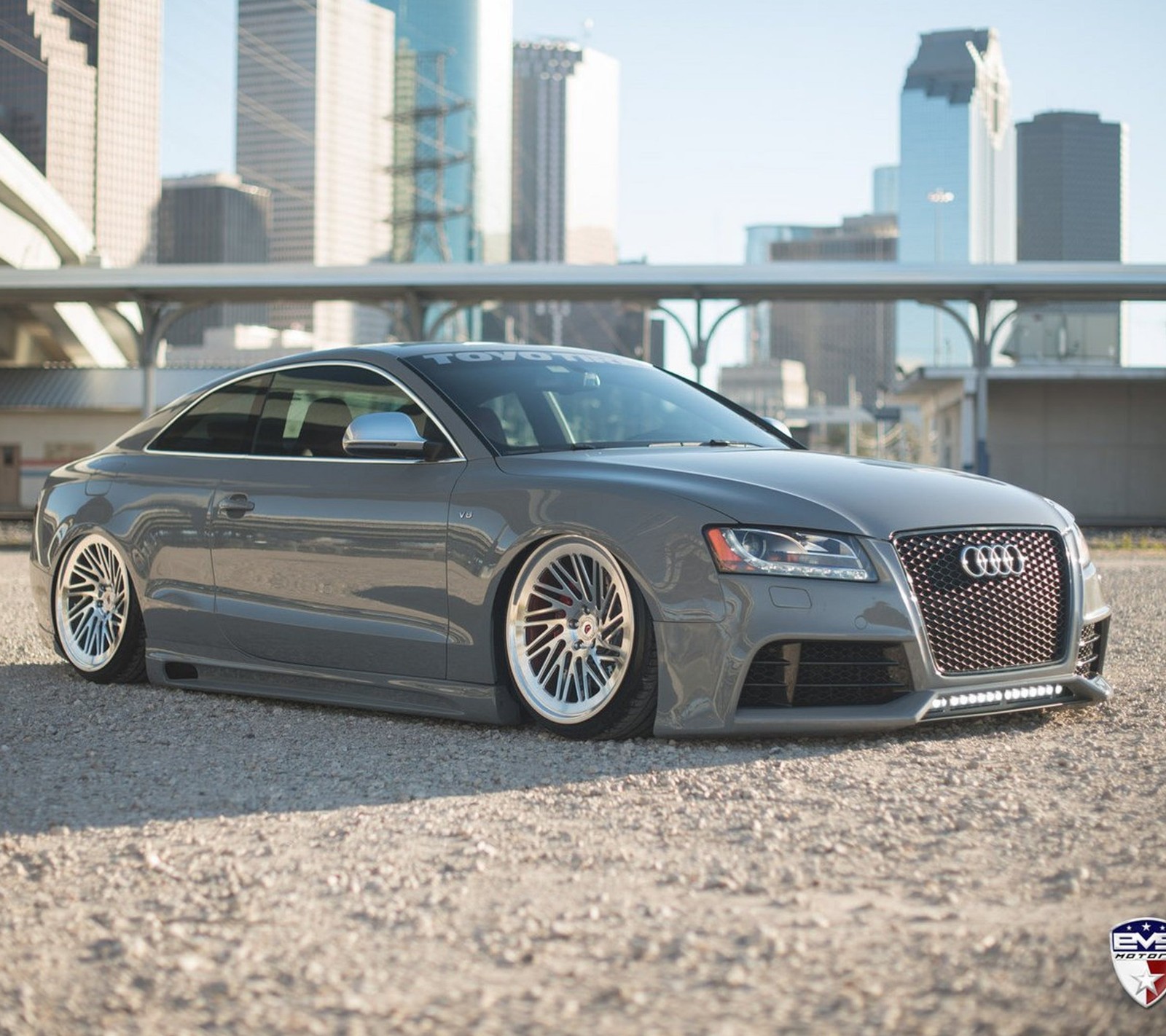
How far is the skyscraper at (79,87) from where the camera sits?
7556 cm

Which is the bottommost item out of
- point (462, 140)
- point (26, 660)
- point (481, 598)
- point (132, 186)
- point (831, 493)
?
point (26, 660)

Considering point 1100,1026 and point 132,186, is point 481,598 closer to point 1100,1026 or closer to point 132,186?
point 1100,1026

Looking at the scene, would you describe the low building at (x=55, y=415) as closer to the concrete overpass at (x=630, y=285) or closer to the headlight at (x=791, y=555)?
the concrete overpass at (x=630, y=285)

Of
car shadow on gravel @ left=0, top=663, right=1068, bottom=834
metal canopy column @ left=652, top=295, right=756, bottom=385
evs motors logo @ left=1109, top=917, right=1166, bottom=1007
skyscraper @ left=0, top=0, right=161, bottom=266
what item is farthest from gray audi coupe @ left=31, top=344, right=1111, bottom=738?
skyscraper @ left=0, top=0, right=161, bottom=266

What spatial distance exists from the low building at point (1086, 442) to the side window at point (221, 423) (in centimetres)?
3013

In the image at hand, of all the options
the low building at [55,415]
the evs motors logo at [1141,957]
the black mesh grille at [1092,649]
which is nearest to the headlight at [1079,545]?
the black mesh grille at [1092,649]

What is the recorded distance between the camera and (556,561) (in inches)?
213

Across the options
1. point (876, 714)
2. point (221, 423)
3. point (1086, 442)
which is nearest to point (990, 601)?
point (876, 714)

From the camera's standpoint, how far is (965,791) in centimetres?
437

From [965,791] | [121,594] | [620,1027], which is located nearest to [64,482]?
[121,594]

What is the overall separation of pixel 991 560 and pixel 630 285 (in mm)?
22633

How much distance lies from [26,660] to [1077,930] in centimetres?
605

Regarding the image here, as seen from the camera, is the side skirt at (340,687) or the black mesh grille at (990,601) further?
the side skirt at (340,687)

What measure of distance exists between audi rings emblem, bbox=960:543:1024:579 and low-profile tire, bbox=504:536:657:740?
41.3 inches
